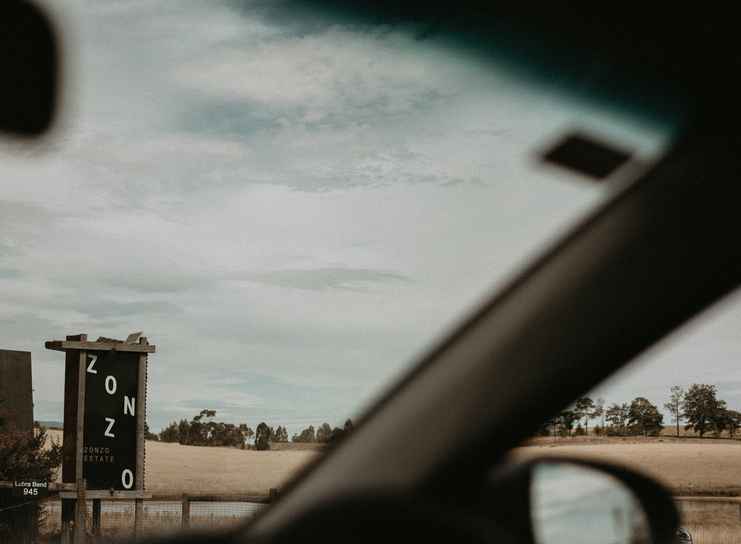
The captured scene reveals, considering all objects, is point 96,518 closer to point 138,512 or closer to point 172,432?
point 138,512

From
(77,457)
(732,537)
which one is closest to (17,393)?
(77,457)

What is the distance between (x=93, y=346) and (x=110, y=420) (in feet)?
4.38

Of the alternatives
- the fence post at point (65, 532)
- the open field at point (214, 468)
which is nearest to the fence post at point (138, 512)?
the fence post at point (65, 532)

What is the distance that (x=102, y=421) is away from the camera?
53.1ft

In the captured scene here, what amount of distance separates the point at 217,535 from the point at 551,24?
1.67 m

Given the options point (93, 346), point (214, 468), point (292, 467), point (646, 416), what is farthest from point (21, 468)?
point (214, 468)

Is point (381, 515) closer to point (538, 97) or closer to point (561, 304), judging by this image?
point (561, 304)

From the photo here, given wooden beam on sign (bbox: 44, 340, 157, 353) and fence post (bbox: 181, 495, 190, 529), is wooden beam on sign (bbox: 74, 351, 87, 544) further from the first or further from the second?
fence post (bbox: 181, 495, 190, 529)

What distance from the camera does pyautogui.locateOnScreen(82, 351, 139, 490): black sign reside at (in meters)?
16.0

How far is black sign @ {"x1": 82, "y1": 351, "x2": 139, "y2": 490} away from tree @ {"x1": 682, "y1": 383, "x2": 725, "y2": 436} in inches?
561

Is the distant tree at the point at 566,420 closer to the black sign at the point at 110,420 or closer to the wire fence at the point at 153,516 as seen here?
the black sign at the point at 110,420

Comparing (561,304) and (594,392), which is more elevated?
(561,304)

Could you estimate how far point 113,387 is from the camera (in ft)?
53.0

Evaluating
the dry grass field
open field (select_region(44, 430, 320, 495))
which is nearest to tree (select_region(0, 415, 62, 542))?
the dry grass field
